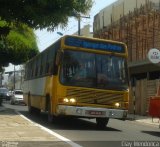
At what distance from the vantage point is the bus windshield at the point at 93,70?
19297mm

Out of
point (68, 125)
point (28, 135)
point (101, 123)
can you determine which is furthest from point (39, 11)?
point (101, 123)

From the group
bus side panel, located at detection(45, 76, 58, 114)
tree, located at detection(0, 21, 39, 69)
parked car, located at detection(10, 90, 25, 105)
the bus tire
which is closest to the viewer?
bus side panel, located at detection(45, 76, 58, 114)

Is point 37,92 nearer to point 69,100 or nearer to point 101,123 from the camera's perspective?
point 101,123

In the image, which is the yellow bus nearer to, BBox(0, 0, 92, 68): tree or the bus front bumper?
the bus front bumper

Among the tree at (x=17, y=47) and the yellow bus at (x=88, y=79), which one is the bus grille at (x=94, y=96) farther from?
the tree at (x=17, y=47)

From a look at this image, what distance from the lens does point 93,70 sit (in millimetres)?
19562

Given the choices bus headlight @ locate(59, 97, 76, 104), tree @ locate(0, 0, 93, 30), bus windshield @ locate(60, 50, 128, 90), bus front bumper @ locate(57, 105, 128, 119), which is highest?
tree @ locate(0, 0, 93, 30)

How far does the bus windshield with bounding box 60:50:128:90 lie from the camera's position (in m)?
19.3

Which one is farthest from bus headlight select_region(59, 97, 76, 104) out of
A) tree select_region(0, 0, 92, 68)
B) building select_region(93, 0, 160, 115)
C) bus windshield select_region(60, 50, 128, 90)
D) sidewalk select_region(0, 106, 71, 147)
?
building select_region(93, 0, 160, 115)

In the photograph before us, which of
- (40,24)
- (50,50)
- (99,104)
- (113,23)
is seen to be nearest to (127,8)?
(113,23)

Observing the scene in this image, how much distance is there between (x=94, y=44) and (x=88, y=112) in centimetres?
262

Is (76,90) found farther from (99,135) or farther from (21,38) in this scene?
(21,38)

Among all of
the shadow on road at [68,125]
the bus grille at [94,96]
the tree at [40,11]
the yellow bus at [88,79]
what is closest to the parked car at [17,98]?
the shadow on road at [68,125]

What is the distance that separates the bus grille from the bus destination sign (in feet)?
5.61
